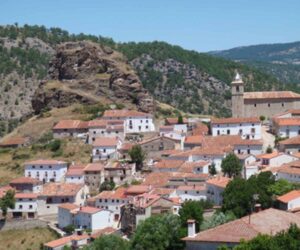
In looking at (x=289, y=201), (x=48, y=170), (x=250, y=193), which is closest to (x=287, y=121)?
(x=48, y=170)

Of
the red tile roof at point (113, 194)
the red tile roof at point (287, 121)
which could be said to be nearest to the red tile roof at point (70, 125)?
the red tile roof at point (113, 194)

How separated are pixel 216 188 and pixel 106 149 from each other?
727 inches

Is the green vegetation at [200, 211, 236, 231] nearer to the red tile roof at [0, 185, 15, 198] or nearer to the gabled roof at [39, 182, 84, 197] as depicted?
the gabled roof at [39, 182, 84, 197]

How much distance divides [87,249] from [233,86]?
41.8 m

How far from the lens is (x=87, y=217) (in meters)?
58.7

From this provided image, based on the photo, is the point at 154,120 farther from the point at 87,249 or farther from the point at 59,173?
the point at 87,249

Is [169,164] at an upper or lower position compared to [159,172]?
upper

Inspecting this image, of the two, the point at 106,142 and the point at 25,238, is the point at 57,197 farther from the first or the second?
the point at 106,142

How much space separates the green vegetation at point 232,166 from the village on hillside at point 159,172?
0.09 meters

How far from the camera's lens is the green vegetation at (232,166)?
207ft

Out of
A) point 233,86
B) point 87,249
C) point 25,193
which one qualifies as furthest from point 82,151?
point 87,249

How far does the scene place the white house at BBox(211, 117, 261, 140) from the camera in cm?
7481

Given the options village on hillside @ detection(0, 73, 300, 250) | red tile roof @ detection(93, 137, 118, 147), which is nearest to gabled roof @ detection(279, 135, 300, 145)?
village on hillside @ detection(0, 73, 300, 250)

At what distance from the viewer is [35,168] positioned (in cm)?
7144
